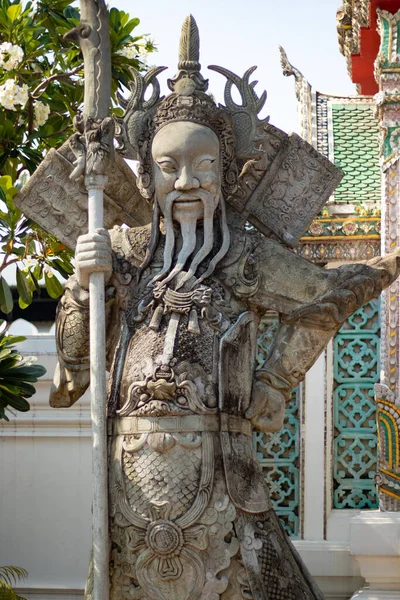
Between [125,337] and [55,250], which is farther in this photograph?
[55,250]

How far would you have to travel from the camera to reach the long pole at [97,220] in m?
4.77

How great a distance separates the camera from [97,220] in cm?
500

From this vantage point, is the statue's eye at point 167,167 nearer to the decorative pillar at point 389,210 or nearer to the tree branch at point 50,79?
the tree branch at point 50,79

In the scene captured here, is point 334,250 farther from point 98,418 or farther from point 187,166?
point 98,418

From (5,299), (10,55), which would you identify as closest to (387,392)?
(5,299)

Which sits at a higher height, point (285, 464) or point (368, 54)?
point (368, 54)

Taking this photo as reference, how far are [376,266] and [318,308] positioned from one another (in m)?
0.33

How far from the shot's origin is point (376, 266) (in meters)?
5.14

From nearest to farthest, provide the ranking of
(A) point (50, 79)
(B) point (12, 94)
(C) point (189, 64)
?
1. (C) point (189, 64)
2. (B) point (12, 94)
3. (A) point (50, 79)

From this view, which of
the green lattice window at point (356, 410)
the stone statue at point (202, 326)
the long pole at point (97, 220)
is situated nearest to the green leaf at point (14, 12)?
the long pole at point (97, 220)

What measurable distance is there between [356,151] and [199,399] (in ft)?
12.1

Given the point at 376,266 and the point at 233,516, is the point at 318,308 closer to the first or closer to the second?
the point at 376,266

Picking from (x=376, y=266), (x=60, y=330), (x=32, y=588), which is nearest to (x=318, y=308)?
(x=376, y=266)

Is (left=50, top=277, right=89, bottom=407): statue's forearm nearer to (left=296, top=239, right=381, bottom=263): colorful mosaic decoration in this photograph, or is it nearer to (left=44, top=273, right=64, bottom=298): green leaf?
(left=44, top=273, right=64, bottom=298): green leaf
